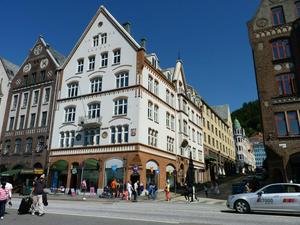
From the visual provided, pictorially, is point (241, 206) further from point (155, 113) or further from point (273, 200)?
point (155, 113)

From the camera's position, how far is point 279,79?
1108 inches

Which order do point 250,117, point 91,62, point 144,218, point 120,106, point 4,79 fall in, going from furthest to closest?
point 250,117 → point 4,79 → point 91,62 → point 120,106 → point 144,218

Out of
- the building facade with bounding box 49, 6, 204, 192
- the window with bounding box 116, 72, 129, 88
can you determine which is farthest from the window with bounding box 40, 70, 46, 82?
the window with bounding box 116, 72, 129, 88

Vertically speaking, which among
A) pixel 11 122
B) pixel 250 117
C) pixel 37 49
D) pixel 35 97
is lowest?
pixel 11 122

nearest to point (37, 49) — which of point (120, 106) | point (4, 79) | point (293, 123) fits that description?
point (4, 79)

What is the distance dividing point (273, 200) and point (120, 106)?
23256 mm

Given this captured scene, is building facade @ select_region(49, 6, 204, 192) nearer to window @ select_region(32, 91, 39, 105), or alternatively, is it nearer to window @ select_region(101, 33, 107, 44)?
window @ select_region(101, 33, 107, 44)

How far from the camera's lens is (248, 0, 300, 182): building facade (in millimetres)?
25781

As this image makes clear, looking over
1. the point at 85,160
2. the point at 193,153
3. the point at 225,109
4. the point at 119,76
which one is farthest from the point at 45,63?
the point at 225,109

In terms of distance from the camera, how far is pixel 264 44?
29672 millimetres

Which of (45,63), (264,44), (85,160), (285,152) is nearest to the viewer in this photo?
(285,152)

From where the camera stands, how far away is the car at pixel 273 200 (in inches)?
541

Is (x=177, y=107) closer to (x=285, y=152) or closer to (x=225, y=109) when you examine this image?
(x=285, y=152)

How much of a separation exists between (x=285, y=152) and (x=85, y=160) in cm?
2272
